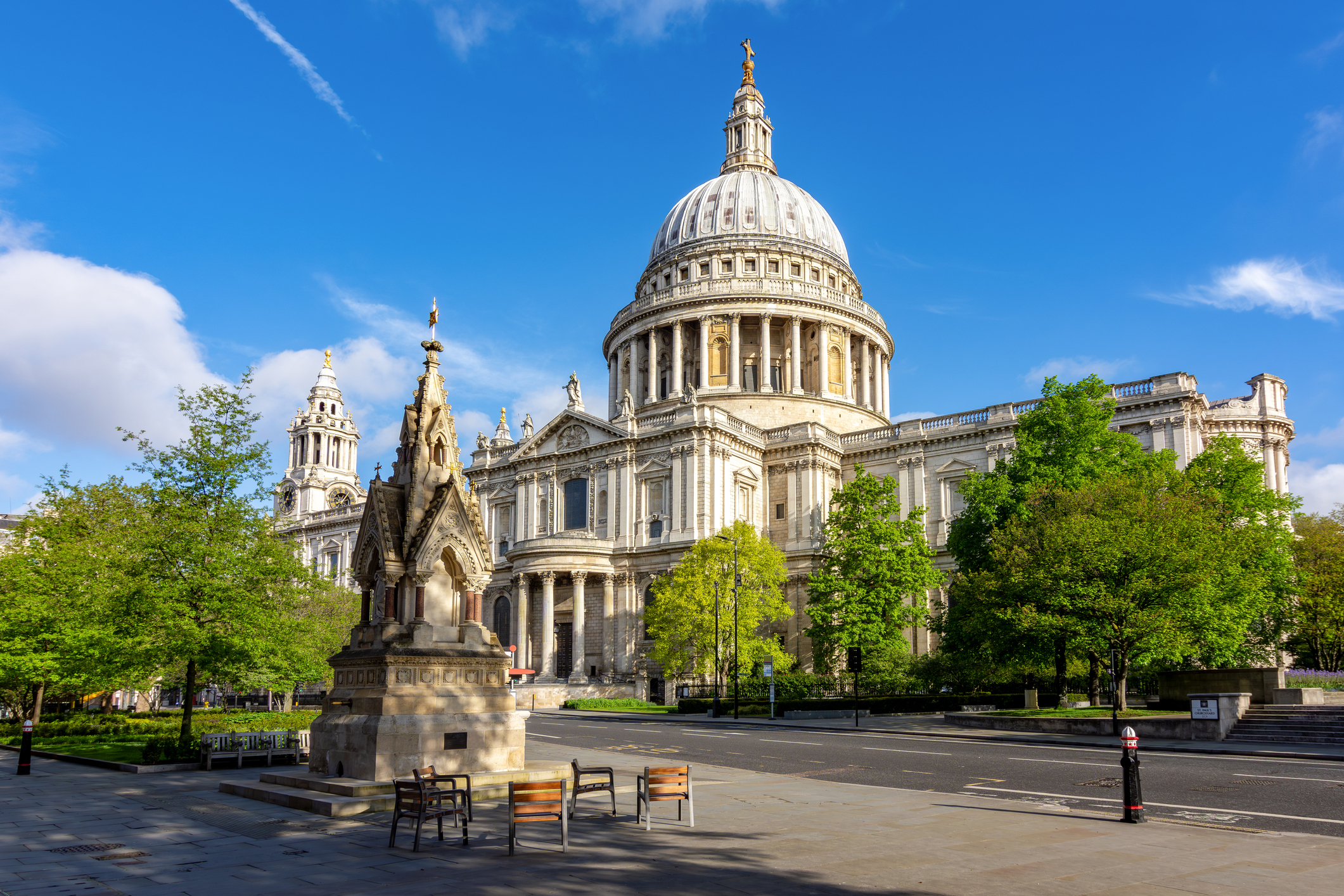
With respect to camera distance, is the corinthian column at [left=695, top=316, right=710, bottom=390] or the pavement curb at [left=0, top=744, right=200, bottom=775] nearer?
the pavement curb at [left=0, top=744, right=200, bottom=775]

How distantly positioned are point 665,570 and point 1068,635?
33.1 metres

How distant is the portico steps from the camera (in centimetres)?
1478

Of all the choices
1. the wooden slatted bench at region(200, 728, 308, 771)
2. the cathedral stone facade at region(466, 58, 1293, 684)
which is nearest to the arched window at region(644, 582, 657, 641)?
the cathedral stone facade at region(466, 58, 1293, 684)

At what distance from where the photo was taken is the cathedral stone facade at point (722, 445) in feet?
211

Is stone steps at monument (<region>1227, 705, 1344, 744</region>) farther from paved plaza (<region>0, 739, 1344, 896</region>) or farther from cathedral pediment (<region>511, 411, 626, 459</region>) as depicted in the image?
cathedral pediment (<region>511, 411, 626, 459</region>)

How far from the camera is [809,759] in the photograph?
24547mm

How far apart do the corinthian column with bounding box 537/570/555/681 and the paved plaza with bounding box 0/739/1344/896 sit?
47673 mm

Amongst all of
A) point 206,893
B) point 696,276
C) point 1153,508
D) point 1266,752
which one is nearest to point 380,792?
point 206,893

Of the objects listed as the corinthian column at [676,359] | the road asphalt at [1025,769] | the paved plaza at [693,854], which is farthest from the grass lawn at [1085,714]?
the corinthian column at [676,359]

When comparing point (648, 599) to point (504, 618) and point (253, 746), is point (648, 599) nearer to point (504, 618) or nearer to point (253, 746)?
point (504, 618)

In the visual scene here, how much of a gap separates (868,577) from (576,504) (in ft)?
88.5

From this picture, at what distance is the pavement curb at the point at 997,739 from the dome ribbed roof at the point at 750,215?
5634 cm

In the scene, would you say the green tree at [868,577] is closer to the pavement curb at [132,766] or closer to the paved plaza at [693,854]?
the pavement curb at [132,766]

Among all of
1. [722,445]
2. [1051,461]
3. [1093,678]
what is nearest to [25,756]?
[1093,678]
